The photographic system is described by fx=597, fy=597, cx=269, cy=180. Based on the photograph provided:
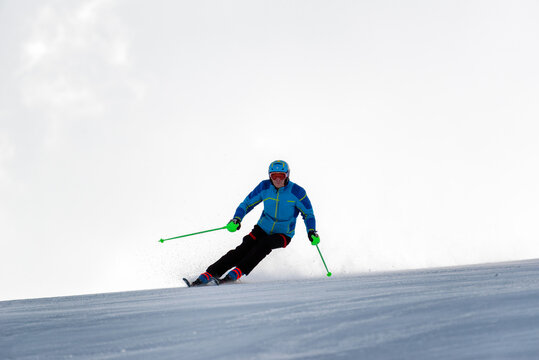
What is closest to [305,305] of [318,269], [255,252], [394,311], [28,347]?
[394,311]

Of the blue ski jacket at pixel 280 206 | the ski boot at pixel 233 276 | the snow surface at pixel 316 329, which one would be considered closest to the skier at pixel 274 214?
the blue ski jacket at pixel 280 206

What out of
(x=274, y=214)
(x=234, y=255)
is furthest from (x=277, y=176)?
(x=234, y=255)

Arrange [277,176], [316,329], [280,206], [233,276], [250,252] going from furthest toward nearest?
[280,206], [277,176], [250,252], [233,276], [316,329]

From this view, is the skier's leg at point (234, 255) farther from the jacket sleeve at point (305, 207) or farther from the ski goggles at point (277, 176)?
the ski goggles at point (277, 176)

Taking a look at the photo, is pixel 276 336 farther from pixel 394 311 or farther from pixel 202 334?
pixel 394 311

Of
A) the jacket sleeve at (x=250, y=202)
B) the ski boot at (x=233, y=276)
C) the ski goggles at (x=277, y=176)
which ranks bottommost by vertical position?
the ski boot at (x=233, y=276)

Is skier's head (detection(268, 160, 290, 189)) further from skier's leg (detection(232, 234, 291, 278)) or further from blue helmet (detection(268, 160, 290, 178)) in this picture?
skier's leg (detection(232, 234, 291, 278))

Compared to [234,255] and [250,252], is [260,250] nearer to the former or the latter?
[250,252]

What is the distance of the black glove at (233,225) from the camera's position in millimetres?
7752

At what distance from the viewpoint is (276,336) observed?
2096 millimetres

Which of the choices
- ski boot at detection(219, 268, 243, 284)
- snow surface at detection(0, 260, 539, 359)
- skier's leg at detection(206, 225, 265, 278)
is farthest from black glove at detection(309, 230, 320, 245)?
snow surface at detection(0, 260, 539, 359)

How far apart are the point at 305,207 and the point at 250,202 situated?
0.73m

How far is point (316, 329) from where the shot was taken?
2.16m

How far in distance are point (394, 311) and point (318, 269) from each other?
6858 mm
